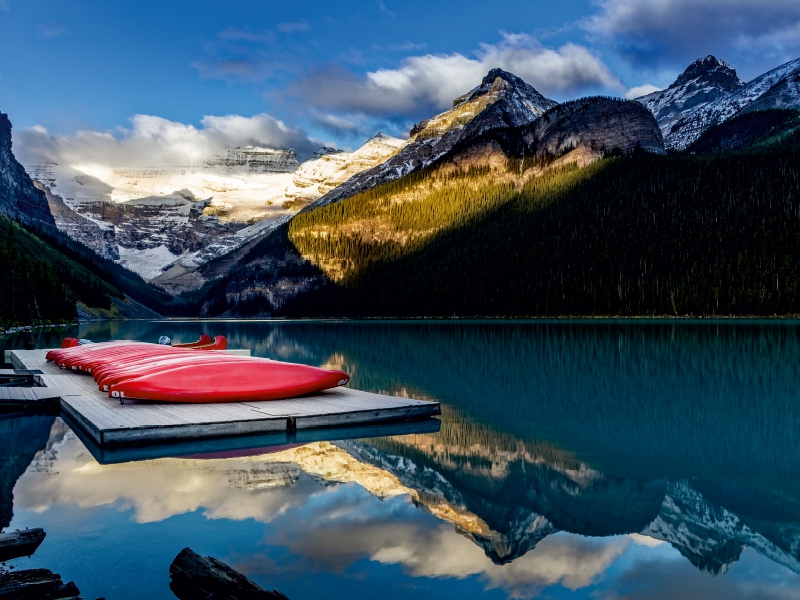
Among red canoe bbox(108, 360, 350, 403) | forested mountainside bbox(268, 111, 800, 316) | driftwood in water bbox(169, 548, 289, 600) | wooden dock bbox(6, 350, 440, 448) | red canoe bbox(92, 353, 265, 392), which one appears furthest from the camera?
forested mountainside bbox(268, 111, 800, 316)

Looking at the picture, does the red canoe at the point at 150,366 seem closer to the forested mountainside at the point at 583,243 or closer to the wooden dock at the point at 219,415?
the wooden dock at the point at 219,415

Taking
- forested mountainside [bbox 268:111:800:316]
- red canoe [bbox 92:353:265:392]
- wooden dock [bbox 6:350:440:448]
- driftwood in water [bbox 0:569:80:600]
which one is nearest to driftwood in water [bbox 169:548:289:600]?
driftwood in water [bbox 0:569:80:600]

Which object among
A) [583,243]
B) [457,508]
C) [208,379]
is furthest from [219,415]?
[583,243]

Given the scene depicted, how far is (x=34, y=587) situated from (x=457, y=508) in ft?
18.2

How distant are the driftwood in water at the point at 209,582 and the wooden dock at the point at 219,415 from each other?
774 cm

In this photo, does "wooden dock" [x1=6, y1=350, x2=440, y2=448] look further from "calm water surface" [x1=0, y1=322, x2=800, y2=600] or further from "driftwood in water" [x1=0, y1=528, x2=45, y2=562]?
"driftwood in water" [x1=0, y1=528, x2=45, y2=562]

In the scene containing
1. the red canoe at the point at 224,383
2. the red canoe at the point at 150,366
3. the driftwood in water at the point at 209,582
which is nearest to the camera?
the driftwood in water at the point at 209,582

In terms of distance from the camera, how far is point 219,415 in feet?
52.5

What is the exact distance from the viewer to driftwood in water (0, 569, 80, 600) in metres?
6.03

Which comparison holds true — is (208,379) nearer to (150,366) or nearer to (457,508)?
(150,366)

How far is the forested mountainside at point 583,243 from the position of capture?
12375 cm

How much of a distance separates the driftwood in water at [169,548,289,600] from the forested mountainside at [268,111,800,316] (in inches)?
4764

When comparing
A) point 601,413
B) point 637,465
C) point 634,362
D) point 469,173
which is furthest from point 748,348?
point 469,173

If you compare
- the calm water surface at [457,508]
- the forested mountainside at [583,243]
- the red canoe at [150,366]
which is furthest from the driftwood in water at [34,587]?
the forested mountainside at [583,243]
